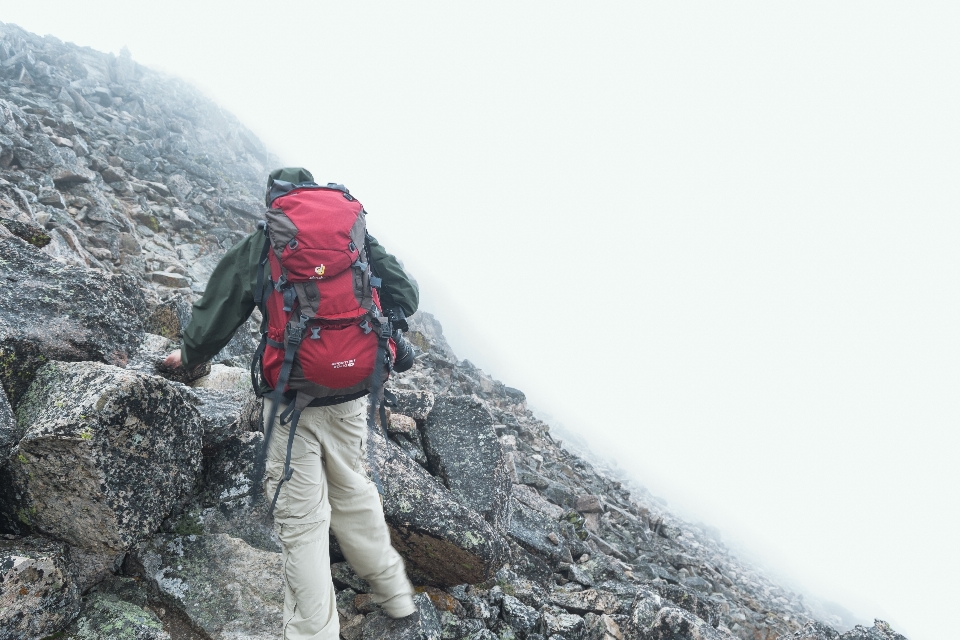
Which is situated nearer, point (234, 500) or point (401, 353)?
point (401, 353)

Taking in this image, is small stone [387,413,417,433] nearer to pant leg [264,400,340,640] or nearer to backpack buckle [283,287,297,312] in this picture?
pant leg [264,400,340,640]

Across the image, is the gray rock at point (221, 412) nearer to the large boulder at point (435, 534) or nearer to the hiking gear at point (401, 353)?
the large boulder at point (435, 534)

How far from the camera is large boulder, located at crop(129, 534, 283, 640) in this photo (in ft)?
13.3

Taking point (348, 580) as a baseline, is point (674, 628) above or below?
above

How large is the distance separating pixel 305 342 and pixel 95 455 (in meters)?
1.69

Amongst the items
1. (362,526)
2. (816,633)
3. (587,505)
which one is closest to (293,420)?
(362,526)

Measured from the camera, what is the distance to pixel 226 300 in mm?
3621

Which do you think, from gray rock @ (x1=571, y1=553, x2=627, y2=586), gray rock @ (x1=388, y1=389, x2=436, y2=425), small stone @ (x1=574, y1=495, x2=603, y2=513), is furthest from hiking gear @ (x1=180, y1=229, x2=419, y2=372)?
small stone @ (x1=574, y1=495, x2=603, y2=513)

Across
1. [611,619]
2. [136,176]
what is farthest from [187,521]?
[136,176]

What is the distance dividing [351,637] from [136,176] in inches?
930

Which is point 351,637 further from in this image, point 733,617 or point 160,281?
point 160,281

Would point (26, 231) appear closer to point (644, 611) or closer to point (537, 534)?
point (537, 534)

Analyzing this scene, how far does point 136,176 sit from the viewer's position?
70.0ft

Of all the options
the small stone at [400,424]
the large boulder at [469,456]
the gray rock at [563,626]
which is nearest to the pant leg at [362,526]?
the gray rock at [563,626]
